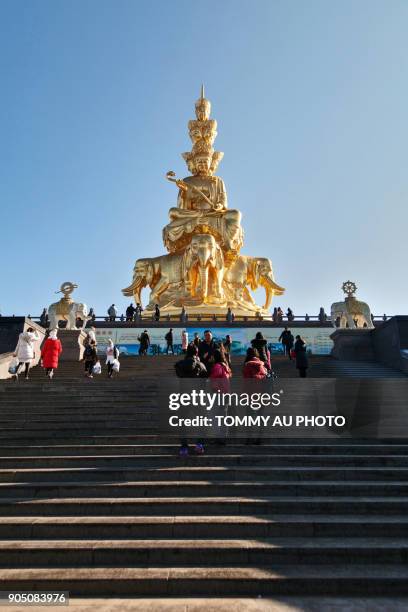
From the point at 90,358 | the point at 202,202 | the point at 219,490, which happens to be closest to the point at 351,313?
the point at 90,358

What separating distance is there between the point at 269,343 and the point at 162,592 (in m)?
12.6

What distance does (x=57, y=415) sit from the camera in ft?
22.6

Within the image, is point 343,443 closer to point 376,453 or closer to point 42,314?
point 376,453

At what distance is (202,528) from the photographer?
378cm

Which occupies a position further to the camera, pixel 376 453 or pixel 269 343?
pixel 269 343

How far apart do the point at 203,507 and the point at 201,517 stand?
0.46 ft

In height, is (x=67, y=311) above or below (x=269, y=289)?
below

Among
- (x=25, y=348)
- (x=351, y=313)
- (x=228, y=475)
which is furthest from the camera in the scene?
(x=351, y=313)

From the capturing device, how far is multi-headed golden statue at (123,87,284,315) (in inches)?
878

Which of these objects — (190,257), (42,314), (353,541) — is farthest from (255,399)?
(190,257)

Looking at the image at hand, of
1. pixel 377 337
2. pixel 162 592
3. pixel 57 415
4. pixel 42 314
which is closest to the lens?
pixel 162 592

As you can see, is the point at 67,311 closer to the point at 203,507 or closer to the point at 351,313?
the point at 351,313

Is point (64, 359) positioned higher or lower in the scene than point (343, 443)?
higher

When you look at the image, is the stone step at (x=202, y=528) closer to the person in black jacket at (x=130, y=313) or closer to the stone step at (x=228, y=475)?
the stone step at (x=228, y=475)
